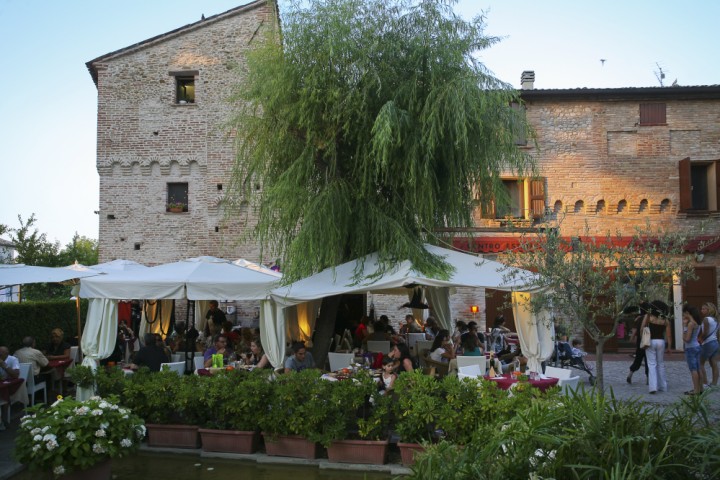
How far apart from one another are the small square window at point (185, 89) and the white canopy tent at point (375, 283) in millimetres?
12510

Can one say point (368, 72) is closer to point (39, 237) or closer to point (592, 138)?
point (592, 138)

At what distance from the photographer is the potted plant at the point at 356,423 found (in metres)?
7.64

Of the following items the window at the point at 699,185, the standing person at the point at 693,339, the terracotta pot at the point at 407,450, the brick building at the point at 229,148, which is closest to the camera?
the terracotta pot at the point at 407,450

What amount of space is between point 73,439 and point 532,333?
22.9 feet

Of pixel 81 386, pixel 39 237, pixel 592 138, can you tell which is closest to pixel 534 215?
pixel 592 138

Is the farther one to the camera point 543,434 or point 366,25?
point 366,25

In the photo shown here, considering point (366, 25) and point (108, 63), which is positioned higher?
point (108, 63)

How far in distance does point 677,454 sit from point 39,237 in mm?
30505

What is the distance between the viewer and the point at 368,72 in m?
10.8

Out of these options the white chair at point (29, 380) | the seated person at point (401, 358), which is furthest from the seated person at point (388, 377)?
the white chair at point (29, 380)

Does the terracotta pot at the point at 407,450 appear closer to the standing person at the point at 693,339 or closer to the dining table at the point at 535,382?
the dining table at the point at 535,382

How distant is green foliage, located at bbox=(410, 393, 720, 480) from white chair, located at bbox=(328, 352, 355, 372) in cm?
711

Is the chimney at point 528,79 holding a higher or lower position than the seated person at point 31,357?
higher

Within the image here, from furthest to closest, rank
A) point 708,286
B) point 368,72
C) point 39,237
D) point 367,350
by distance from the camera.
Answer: point 39,237
point 708,286
point 367,350
point 368,72
